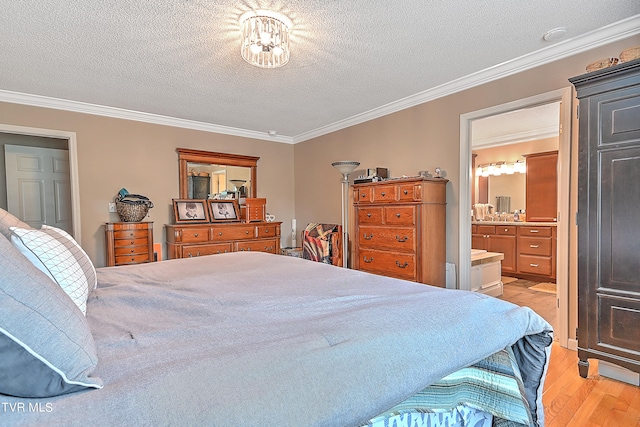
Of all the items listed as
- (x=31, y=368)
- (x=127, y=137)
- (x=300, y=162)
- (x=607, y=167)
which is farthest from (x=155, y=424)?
(x=300, y=162)

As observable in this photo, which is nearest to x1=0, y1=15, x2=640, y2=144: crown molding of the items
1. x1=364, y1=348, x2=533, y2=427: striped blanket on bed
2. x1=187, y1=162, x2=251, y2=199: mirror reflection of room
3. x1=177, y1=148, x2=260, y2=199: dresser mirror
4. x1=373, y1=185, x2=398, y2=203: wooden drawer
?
x1=177, y1=148, x2=260, y2=199: dresser mirror

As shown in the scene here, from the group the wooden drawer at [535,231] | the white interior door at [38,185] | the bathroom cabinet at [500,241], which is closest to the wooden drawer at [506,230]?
the bathroom cabinet at [500,241]

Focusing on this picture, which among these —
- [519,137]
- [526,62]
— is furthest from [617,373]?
[519,137]

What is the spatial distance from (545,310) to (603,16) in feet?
9.36

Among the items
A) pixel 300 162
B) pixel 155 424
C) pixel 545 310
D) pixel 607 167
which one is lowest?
pixel 545 310

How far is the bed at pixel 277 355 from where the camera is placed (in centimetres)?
62

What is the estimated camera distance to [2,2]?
1948 mm

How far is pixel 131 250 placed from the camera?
3760 millimetres

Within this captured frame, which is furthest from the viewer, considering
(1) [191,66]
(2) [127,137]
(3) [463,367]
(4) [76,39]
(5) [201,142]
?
(5) [201,142]

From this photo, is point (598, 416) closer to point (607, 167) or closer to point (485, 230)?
point (607, 167)

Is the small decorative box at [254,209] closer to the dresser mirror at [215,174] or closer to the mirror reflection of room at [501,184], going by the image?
the dresser mirror at [215,174]

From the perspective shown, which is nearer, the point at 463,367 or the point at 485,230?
the point at 463,367

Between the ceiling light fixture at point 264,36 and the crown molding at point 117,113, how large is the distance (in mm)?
2623

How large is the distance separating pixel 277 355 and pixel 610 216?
7.43ft
